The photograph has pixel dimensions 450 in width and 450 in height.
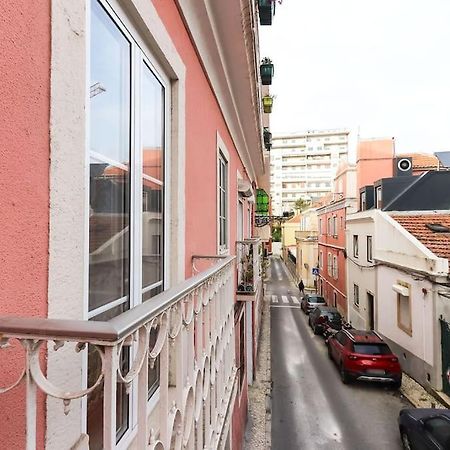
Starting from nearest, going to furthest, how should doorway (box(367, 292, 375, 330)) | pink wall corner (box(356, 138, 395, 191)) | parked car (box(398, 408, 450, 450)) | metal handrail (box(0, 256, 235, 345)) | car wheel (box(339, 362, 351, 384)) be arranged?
metal handrail (box(0, 256, 235, 345))
parked car (box(398, 408, 450, 450))
car wheel (box(339, 362, 351, 384))
doorway (box(367, 292, 375, 330))
pink wall corner (box(356, 138, 395, 191))

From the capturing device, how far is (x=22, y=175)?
3.89 ft

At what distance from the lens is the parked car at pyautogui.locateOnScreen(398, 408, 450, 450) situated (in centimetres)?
661

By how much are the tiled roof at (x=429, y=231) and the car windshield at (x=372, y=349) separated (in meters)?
3.61

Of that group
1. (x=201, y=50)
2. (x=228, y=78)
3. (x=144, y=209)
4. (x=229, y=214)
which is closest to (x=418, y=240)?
(x=229, y=214)

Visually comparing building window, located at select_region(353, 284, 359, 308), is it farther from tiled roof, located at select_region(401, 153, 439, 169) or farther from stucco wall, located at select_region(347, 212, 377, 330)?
tiled roof, located at select_region(401, 153, 439, 169)

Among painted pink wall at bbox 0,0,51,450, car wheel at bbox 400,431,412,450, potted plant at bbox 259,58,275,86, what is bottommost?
car wheel at bbox 400,431,412,450

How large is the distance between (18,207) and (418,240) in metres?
13.2

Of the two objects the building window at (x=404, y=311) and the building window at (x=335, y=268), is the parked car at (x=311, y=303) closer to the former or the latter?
the building window at (x=335, y=268)

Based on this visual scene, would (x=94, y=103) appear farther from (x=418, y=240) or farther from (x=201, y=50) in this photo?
(x=418, y=240)

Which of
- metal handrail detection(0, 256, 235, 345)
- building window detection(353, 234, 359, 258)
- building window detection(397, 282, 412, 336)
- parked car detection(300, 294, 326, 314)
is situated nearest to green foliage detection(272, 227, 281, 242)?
parked car detection(300, 294, 326, 314)

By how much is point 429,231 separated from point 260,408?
863 cm

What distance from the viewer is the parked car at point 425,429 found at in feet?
21.7

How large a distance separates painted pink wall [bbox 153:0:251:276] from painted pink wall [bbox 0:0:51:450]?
1.51m

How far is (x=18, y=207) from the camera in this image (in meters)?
1.17
